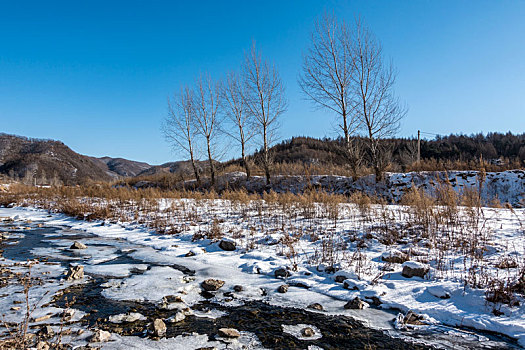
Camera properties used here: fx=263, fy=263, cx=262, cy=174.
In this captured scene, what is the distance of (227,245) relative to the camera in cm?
600

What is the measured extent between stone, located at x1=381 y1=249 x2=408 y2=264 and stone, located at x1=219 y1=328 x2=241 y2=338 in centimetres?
300

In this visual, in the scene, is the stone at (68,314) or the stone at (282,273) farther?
the stone at (282,273)

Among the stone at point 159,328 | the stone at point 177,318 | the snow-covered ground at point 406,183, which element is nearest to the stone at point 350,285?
the stone at point 177,318

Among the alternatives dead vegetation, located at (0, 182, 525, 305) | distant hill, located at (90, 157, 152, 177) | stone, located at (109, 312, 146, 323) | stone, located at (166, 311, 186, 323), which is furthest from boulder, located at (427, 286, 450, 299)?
distant hill, located at (90, 157, 152, 177)

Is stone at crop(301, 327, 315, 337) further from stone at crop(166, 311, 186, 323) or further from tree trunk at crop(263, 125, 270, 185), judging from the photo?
tree trunk at crop(263, 125, 270, 185)

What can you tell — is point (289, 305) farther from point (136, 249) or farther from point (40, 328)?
point (136, 249)

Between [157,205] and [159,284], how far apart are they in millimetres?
7509

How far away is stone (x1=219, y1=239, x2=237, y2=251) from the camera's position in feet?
19.5

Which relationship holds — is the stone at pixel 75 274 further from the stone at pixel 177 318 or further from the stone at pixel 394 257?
the stone at pixel 394 257

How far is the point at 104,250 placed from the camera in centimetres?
644

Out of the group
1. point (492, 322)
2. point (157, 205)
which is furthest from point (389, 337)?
point (157, 205)

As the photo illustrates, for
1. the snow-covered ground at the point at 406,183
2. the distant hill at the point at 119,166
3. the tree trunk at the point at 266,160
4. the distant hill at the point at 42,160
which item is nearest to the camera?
the snow-covered ground at the point at 406,183

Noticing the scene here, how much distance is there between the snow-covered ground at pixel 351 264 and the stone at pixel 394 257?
0.06ft

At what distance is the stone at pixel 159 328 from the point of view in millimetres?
2646
